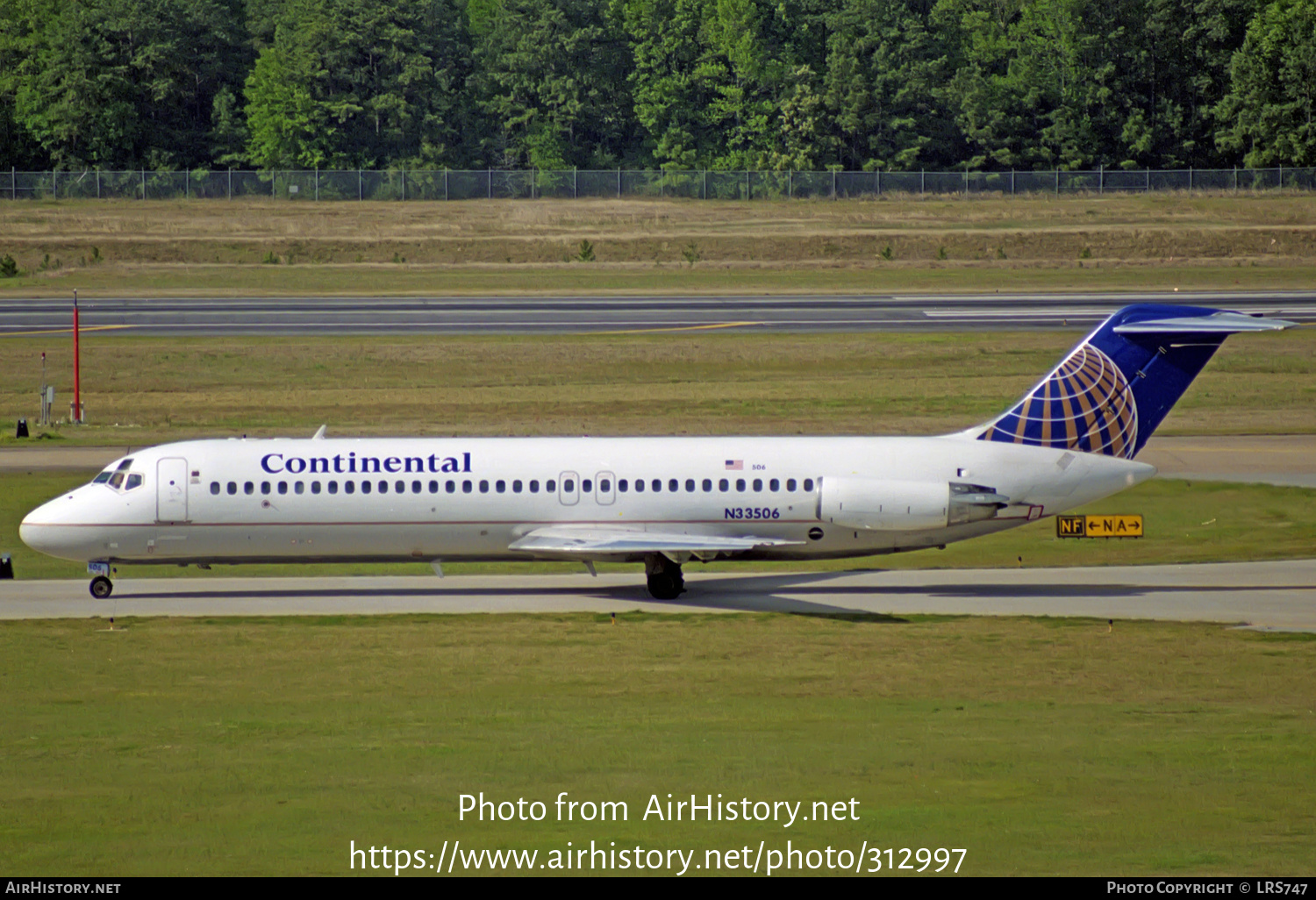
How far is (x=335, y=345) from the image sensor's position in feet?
231

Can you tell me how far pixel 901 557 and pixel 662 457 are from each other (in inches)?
323

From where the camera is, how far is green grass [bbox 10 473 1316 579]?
3644 cm

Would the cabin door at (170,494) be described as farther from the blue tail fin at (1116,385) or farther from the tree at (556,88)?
the tree at (556,88)

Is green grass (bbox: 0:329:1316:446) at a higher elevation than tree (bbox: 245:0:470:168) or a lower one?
lower

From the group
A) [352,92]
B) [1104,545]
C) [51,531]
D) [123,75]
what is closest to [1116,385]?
[1104,545]

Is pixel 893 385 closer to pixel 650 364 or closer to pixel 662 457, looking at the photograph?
Result: pixel 650 364

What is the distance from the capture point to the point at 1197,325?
106 feet

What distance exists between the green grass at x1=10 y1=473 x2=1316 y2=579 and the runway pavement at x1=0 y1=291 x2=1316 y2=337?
33.1 meters

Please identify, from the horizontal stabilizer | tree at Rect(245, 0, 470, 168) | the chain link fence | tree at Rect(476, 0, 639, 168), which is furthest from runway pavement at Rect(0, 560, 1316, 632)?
tree at Rect(476, 0, 639, 168)

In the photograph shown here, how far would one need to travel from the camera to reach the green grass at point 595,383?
55.0 m

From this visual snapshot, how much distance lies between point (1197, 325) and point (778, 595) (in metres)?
10.4

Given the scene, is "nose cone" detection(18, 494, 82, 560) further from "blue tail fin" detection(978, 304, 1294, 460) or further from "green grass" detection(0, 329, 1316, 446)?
"green grass" detection(0, 329, 1316, 446)

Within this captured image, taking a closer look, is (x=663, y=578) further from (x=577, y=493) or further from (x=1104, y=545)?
(x=1104, y=545)

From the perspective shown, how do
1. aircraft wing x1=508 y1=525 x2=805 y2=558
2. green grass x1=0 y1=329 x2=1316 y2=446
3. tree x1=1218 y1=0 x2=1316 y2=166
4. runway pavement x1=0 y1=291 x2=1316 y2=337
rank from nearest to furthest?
aircraft wing x1=508 y1=525 x2=805 y2=558 < green grass x1=0 y1=329 x2=1316 y2=446 < runway pavement x1=0 y1=291 x2=1316 y2=337 < tree x1=1218 y1=0 x2=1316 y2=166
